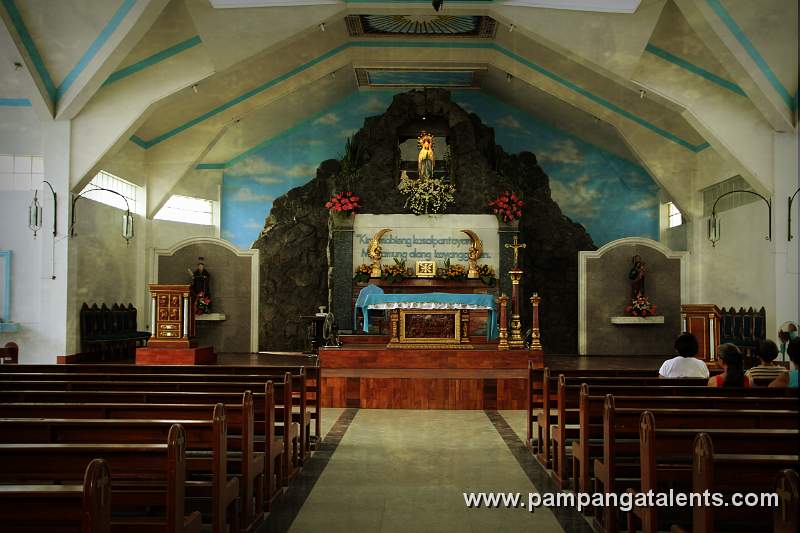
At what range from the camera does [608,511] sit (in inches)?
165

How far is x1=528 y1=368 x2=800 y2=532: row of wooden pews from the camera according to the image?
112 inches

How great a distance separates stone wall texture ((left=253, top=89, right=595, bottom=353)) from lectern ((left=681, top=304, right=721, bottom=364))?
20.4 ft

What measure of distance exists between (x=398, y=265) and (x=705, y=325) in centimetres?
712

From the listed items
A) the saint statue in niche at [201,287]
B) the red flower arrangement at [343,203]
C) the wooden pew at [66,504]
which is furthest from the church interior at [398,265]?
the red flower arrangement at [343,203]

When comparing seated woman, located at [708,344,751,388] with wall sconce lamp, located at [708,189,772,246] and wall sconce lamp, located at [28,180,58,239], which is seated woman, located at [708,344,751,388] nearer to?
wall sconce lamp, located at [708,189,772,246]

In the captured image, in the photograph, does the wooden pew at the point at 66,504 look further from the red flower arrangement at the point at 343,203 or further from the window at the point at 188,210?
the window at the point at 188,210

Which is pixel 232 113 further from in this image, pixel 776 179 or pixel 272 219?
pixel 776 179

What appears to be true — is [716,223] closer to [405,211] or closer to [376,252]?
[405,211]

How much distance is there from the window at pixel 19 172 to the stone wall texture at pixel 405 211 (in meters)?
6.05

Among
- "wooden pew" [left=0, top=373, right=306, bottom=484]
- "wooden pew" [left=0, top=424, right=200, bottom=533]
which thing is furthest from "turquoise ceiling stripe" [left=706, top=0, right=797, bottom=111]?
"wooden pew" [left=0, top=424, right=200, bottom=533]

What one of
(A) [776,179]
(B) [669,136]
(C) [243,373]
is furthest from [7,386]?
(B) [669,136]

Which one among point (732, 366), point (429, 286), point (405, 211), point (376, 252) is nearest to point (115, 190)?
point (376, 252)

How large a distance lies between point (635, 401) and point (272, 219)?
14.4 m

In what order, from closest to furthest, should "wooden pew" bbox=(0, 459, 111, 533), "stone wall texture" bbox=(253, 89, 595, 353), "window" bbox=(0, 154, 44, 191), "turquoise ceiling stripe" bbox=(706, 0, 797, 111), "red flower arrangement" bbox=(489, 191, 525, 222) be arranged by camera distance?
"wooden pew" bbox=(0, 459, 111, 533), "turquoise ceiling stripe" bbox=(706, 0, 797, 111), "window" bbox=(0, 154, 44, 191), "red flower arrangement" bbox=(489, 191, 525, 222), "stone wall texture" bbox=(253, 89, 595, 353)
